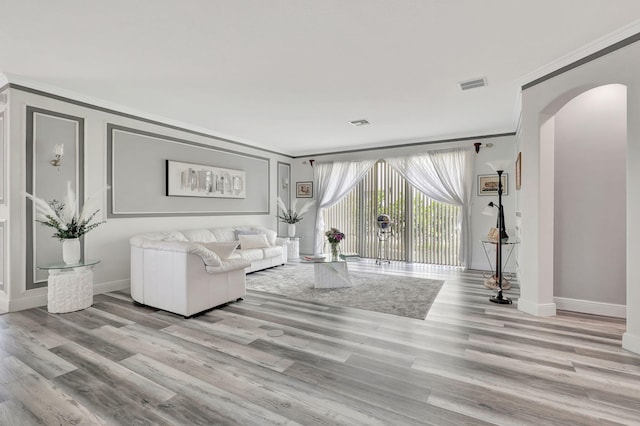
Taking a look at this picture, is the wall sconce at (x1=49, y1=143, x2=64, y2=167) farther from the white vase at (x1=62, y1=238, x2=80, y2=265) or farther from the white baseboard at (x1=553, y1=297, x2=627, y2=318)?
the white baseboard at (x1=553, y1=297, x2=627, y2=318)

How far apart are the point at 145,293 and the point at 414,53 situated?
158 inches

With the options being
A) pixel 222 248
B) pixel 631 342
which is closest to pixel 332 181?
pixel 222 248

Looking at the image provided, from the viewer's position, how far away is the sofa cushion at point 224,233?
584 cm

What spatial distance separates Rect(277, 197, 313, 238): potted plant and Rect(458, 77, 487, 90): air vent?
4.71 meters

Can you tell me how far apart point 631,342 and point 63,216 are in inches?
237

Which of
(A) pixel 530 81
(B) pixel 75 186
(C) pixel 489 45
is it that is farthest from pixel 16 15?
(A) pixel 530 81

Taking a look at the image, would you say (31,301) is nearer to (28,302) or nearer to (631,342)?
(28,302)

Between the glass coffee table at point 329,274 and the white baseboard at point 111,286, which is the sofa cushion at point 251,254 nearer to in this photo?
the glass coffee table at point 329,274

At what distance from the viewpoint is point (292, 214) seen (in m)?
8.09

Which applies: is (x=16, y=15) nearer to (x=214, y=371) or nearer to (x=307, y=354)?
(x=214, y=371)

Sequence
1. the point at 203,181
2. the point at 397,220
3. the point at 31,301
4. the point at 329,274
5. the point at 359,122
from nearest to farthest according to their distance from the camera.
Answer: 1. the point at 31,301
2. the point at 329,274
3. the point at 359,122
4. the point at 203,181
5. the point at 397,220

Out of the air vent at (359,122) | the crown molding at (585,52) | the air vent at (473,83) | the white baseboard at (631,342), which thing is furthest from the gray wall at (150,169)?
the white baseboard at (631,342)

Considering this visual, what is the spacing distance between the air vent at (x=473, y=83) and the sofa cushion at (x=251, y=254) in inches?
162

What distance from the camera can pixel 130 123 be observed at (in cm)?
471
